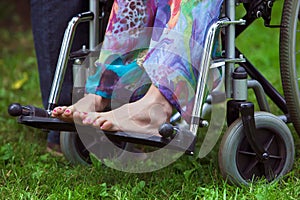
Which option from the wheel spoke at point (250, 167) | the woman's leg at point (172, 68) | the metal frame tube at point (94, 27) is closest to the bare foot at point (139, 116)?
the woman's leg at point (172, 68)

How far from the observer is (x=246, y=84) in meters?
1.80

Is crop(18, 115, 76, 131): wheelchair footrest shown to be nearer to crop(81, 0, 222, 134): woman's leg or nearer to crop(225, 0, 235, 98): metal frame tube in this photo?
crop(81, 0, 222, 134): woman's leg

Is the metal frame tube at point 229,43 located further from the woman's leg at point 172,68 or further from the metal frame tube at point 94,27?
the metal frame tube at point 94,27

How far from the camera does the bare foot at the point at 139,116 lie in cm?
169

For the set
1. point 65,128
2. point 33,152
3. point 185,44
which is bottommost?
point 33,152

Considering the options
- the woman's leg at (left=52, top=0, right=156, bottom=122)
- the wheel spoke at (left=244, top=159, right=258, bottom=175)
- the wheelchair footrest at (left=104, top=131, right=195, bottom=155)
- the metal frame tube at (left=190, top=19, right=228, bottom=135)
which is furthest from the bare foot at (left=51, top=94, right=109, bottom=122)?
the wheel spoke at (left=244, top=159, right=258, bottom=175)

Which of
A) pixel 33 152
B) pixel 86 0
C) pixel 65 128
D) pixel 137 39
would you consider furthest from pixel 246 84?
pixel 33 152

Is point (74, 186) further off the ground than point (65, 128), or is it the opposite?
point (65, 128)

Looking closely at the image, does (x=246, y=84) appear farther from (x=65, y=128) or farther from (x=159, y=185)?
(x=65, y=128)

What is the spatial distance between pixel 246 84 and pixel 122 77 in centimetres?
37

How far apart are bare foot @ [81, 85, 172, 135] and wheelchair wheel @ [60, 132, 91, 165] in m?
0.37

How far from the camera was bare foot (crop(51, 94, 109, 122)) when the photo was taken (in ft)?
5.59

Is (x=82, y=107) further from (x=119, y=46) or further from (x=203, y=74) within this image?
(x=203, y=74)

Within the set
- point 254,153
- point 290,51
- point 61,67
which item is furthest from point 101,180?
point 290,51
